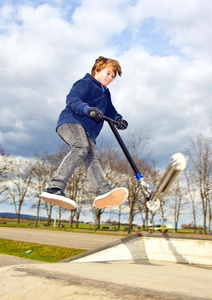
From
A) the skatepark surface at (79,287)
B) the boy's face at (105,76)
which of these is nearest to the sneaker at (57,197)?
the skatepark surface at (79,287)

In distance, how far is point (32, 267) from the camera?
114 inches

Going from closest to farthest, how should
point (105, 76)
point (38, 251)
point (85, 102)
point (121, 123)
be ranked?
point (85, 102) < point (105, 76) < point (121, 123) < point (38, 251)

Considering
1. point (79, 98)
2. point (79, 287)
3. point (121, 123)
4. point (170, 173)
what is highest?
point (79, 98)

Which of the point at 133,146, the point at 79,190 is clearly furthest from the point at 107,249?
the point at 79,190

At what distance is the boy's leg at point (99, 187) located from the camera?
341 centimetres

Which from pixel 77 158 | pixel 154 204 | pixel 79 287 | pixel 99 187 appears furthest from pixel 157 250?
pixel 79 287

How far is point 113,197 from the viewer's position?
3.44 metres

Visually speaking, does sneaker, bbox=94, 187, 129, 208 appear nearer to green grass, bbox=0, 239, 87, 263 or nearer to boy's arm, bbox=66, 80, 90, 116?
A: boy's arm, bbox=66, 80, 90, 116

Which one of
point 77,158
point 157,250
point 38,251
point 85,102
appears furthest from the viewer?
point 38,251

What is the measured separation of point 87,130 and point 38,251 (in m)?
7.66

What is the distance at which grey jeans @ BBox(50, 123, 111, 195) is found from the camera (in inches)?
135

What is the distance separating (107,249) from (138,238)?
886 mm

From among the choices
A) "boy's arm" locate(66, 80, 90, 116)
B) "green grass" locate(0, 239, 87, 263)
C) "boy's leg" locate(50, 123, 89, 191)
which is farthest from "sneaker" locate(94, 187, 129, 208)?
"green grass" locate(0, 239, 87, 263)

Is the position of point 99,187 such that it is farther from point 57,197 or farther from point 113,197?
point 57,197
